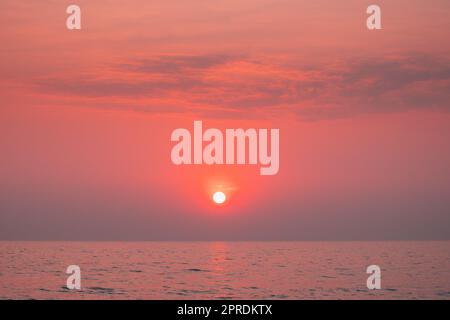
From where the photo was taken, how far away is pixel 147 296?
5012 cm

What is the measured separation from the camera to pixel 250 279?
6700 cm

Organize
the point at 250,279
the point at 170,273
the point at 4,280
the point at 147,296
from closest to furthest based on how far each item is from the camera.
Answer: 1. the point at 147,296
2. the point at 4,280
3. the point at 250,279
4. the point at 170,273
